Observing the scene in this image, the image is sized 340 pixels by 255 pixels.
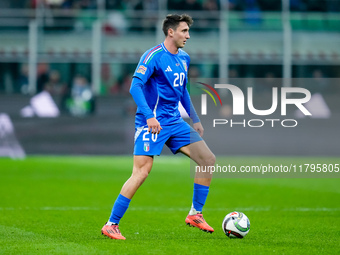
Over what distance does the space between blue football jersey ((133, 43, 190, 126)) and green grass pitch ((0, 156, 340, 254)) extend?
3.90 feet

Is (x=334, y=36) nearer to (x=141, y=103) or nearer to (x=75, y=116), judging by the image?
(x=75, y=116)

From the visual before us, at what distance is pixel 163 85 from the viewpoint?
6.69 m

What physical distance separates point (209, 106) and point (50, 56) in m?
8.60

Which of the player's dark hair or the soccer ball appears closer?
the soccer ball

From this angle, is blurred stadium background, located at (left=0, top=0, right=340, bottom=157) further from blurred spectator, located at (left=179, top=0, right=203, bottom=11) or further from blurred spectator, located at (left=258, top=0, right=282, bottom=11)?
blurred spectator, located at (left=258, top=0, right=282, bottom=11)

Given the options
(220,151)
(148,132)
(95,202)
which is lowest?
(220,151)

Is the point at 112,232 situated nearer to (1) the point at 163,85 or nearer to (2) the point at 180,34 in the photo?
(1) the point at 163,85

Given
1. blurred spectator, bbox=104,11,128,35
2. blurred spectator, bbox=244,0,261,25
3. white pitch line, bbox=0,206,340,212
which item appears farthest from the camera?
blurred spectator, bbox=244,0,261,25

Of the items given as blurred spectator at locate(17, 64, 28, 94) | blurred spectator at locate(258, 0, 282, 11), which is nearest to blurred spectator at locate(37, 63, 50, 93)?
blurred spectator at locate(17, 64, 28, 94)

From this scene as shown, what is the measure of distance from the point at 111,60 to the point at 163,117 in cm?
1274

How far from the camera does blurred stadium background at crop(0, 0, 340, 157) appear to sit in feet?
58.3

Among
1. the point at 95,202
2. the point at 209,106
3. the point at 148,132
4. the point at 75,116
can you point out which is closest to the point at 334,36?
the point at 75,116

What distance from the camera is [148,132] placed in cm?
650

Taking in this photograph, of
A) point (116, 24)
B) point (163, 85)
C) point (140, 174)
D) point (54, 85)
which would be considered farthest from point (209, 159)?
point (116, 24)
